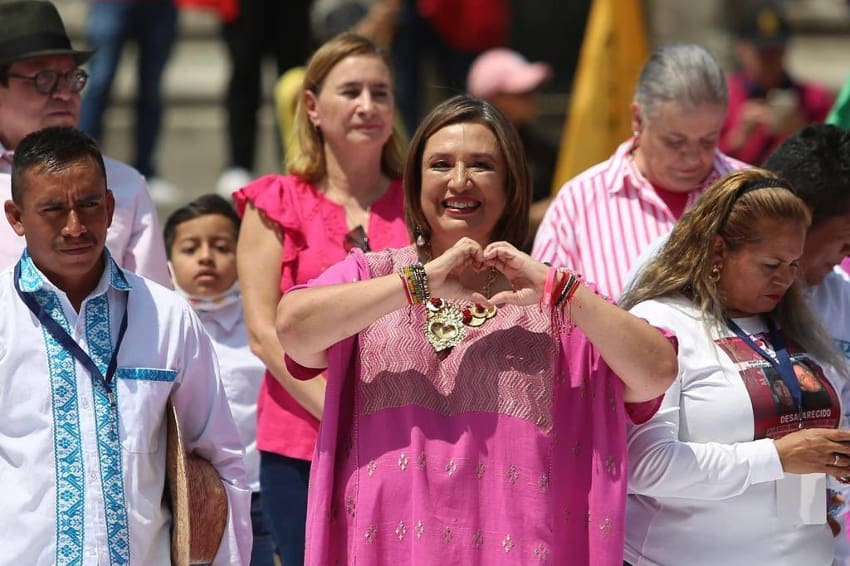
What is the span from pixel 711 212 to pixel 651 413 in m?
0.62

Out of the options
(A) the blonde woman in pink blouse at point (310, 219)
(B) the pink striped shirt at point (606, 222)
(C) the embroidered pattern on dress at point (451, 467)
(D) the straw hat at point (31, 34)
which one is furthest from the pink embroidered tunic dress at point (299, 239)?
(C) the embroidered pattern on dress at point (451, 467)

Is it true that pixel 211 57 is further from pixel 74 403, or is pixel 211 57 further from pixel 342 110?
pixel 74 403

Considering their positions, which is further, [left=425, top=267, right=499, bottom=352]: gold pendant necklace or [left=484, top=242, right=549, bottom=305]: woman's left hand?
[left=425, top=267, right=499, bottom=352]: gold pendant necklace

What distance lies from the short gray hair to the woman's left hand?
162 centimetres

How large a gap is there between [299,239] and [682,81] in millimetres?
1357

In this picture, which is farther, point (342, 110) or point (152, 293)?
point (342, 110)

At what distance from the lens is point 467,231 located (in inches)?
163

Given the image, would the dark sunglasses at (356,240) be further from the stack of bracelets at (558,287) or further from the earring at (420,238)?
the stack of bracelets at (558,287)

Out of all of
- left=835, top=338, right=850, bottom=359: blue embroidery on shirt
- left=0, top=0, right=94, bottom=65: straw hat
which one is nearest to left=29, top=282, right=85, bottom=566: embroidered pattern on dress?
left=0, top=0, right=94, bottom=65: straw hat

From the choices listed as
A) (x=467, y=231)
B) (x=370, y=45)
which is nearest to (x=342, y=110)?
(x=370, y=45)

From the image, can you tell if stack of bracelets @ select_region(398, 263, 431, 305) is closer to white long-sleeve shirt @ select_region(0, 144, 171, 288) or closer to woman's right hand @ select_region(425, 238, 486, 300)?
woman's right hand @ select_region(425, 238, 486, 300)

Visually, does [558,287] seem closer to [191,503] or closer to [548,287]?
[548,287]

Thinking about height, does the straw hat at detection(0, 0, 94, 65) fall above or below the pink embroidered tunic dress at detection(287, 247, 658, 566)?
above

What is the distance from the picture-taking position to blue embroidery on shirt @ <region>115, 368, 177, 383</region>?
393 cm
